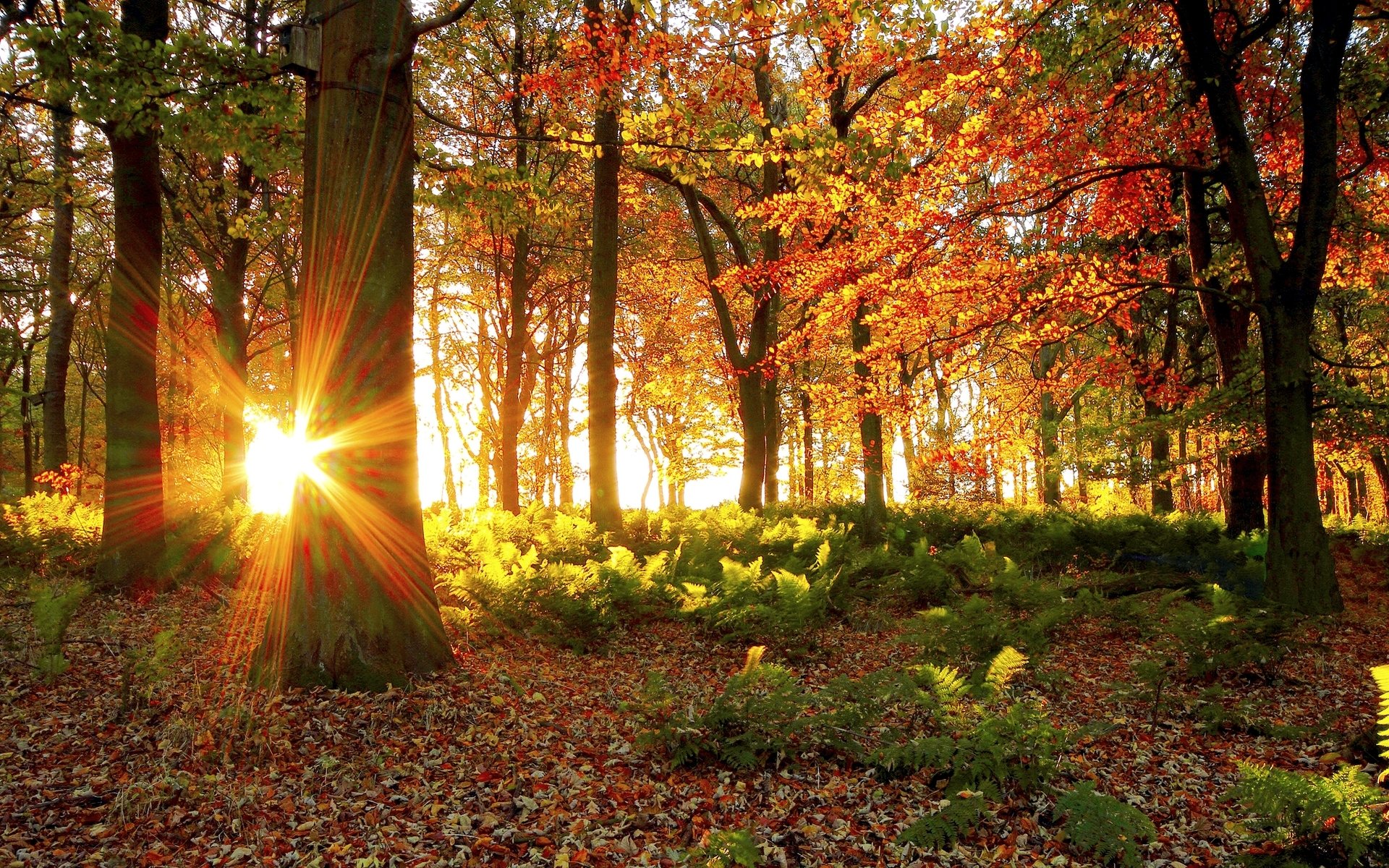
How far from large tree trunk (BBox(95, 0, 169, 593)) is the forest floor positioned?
86.4 inches

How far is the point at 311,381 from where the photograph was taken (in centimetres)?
504

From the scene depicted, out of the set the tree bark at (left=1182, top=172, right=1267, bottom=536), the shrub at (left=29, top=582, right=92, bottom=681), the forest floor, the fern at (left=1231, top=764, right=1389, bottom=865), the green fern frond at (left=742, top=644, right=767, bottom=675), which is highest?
the tree bark at (left=1182, top=172, right=1267, bottom=536)

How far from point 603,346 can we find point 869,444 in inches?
204

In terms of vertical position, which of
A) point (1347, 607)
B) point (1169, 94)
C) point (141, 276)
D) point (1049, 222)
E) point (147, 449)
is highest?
point (1169, 94)

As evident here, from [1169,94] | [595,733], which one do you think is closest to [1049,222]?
[1169,94]

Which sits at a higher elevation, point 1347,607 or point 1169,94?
point 1169,94

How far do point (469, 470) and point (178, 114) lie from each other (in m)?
29.5

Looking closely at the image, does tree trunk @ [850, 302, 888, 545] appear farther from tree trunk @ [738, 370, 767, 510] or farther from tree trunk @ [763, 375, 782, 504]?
tree trunk @ [763, 375, 782, 504]

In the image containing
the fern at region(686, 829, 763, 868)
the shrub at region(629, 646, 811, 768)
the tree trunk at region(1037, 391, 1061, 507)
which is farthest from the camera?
the tree trunk at region(1037, 391, 1061, 507)

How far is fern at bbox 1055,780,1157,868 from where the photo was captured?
2992 mm

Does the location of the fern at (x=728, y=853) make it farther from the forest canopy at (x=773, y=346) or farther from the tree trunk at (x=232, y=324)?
the tree trunk at (x=232, y=324)

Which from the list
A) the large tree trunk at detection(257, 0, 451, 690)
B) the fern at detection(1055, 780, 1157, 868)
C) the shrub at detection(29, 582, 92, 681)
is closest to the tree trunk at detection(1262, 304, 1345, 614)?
the fern at detection(1055, 780, 1157, 868)

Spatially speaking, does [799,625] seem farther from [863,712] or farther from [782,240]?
[782,240]

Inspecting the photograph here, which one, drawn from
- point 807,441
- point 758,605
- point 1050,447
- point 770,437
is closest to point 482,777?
point 758,605
